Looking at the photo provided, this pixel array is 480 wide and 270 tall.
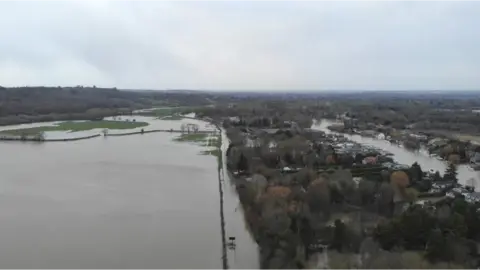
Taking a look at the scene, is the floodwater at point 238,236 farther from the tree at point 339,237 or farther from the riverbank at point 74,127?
the riverbank at point 74,127

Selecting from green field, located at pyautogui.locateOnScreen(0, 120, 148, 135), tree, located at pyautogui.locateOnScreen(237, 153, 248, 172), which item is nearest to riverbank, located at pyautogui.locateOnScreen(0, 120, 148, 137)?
green field, located at pyautogui.locateOnScreen(0, 120, 148, 135)

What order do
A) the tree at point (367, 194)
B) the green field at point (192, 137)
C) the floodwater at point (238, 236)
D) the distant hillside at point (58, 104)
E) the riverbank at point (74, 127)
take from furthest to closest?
the distant hillside at point (58, 104) < the riverbank at point (74, 127) < the green field at point (192, 137) < the tree at point (367, 194) < the floodwater at point (238, 236)

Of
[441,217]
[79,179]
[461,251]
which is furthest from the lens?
[79,179]

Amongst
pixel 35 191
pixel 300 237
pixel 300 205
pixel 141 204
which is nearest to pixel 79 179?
pixel 35 191

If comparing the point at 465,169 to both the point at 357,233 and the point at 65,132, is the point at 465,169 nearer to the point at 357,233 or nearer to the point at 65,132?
the point at 357,233

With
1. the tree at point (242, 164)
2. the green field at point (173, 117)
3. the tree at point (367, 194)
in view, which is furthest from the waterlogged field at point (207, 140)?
the green field at point (173, 117)

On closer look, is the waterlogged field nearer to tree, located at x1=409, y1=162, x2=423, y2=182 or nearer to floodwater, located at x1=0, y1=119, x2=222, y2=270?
floodwater, located at x1=0, y1=119, x2=222, y2=270

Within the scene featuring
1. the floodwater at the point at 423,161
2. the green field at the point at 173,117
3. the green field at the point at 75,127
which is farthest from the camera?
the green field at the point at 173,117
